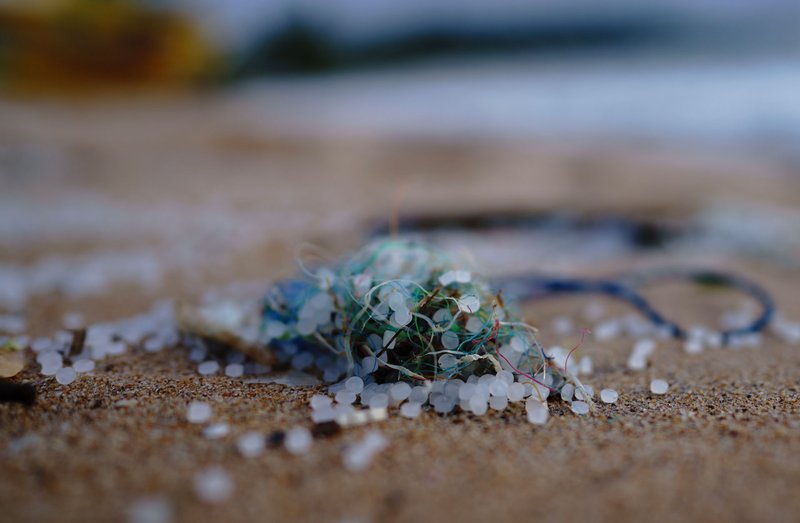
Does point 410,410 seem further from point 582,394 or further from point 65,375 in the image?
point 65,375

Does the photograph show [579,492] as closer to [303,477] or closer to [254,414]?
[303,477]

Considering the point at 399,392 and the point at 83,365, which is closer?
the point at 399,392

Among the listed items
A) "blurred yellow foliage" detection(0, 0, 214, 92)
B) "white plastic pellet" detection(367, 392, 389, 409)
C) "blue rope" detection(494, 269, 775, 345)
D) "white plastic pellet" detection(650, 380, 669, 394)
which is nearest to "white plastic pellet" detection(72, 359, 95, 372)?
"white plastic pellet" detection(367, 392, 389, 409)

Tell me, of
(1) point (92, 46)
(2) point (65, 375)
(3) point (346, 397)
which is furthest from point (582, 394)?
(1) point (92, 46)

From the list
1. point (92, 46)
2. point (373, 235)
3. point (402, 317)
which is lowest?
point (373, 235)

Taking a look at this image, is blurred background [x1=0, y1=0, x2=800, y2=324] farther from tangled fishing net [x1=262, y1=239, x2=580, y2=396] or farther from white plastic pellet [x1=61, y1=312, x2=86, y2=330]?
tangled fishing net [x1=262, y1=239, x2=580, y2=396]

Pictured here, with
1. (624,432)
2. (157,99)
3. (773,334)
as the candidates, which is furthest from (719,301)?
(157,99)

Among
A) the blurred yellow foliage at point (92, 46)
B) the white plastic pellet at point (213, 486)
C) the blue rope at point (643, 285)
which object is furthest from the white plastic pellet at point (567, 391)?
the blurred yellow foliage at point (92, 46)
